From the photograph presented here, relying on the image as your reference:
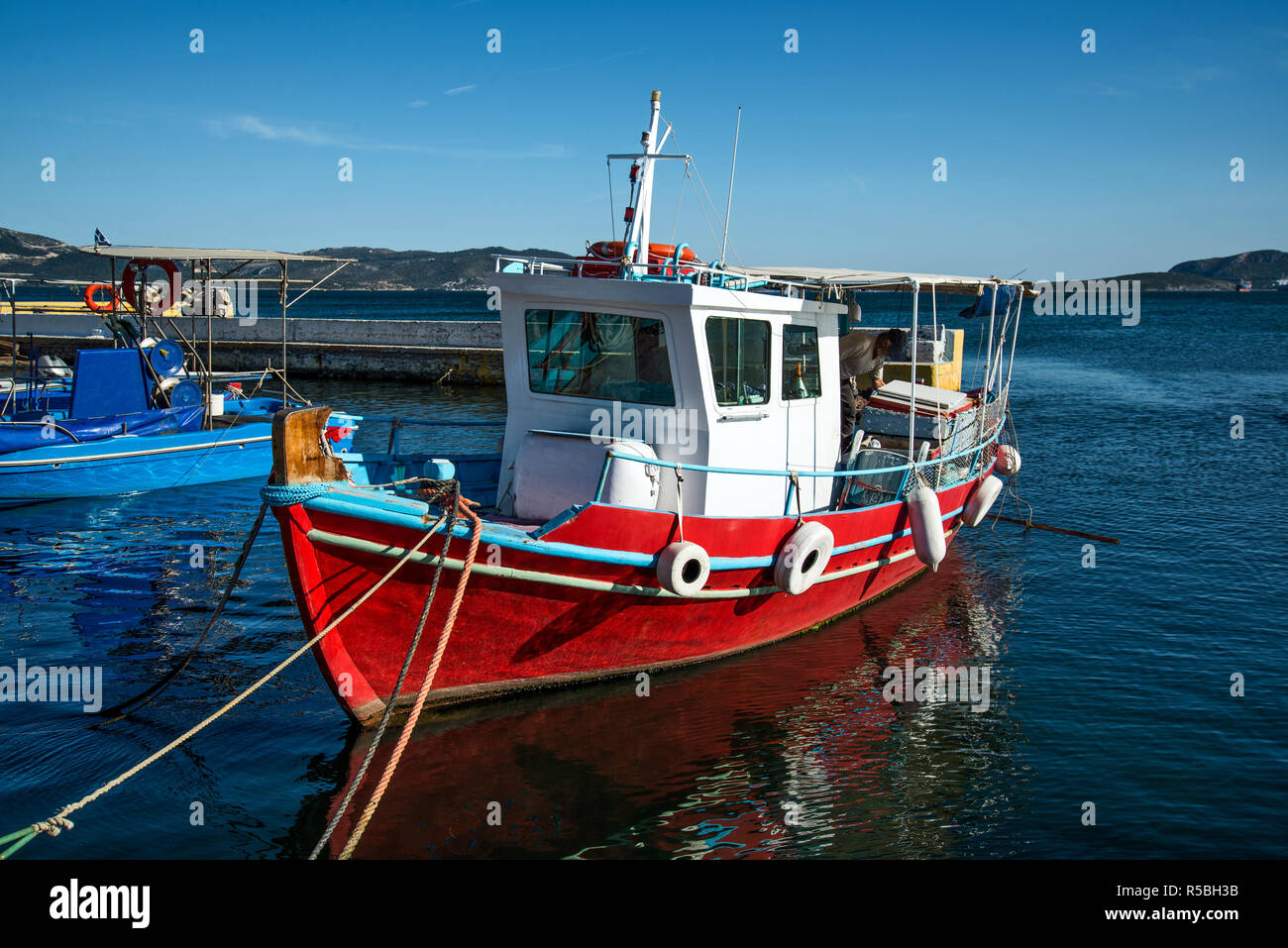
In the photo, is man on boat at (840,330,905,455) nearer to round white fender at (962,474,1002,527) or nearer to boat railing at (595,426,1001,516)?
boat railing at (595,426,1001,516)

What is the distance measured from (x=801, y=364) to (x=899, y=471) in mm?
1898

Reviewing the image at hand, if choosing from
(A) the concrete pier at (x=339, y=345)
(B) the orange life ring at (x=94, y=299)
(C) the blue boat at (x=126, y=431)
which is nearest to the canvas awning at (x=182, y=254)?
(C) the blue boat at (x=126, y=431)

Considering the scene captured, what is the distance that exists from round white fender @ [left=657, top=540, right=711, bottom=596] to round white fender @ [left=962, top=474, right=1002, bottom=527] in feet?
19.2

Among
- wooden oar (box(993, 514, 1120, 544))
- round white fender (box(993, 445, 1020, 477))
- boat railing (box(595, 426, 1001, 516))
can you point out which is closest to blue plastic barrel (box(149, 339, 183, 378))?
boat railing (box(595, 426, 1001, 516))

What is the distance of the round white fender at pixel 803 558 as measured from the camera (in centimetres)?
884

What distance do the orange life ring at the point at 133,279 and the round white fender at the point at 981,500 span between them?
46.8 ft

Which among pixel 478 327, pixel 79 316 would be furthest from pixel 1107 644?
pixel 79 316

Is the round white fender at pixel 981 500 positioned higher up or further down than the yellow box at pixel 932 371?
further down

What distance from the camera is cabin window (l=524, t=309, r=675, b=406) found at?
28.5 feet

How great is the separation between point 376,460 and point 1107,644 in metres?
8.26

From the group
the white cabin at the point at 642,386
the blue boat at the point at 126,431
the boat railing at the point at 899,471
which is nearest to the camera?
the boat railing at the point at 899,471

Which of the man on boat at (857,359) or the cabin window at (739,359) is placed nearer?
the cabin window at (739,359)

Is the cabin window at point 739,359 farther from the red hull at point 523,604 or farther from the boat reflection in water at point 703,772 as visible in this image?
the boat reflection in water at point 703,772
